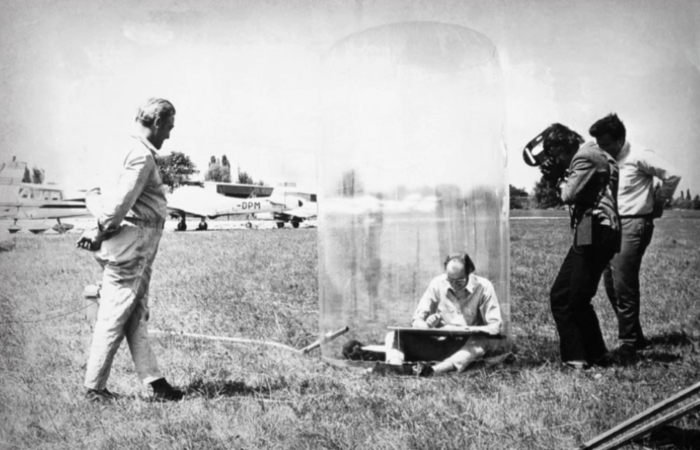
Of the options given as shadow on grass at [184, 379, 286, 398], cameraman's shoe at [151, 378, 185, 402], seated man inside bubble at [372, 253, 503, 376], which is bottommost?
shadow on grass at [184, 379, 286, 398]

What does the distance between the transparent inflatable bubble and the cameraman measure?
27 centimetres

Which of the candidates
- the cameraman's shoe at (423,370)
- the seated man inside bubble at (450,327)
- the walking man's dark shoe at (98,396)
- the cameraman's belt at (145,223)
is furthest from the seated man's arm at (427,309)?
the walking man's dark shoe at (98,396)

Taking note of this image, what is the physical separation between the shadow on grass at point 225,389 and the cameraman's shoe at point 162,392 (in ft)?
0.33

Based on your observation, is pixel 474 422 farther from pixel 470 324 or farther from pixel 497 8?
pixel 497 8

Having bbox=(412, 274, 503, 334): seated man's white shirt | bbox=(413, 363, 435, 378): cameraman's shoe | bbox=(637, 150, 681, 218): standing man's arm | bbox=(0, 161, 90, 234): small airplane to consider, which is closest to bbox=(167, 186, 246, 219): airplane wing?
bbox=(0, 161, 90, 234): small airplane

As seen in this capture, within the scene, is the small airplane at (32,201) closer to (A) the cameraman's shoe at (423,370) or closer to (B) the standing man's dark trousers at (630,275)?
(A) the cameraman's shoe at (423,370)

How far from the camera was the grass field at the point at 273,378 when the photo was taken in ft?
6.96

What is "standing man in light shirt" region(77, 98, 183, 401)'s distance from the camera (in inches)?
88.8

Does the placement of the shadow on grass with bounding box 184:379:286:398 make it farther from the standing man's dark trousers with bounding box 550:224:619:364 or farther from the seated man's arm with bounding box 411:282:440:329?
the standing man's dark trousers with bounding box 550:224:619:364

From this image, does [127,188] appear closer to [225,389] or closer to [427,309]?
[225,389]

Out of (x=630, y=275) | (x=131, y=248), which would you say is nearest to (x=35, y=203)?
(x=131, y=248)

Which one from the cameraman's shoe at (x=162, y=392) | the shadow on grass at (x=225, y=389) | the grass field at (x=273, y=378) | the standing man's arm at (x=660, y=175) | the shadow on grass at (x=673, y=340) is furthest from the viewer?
the shadow on grass at (x=673, y=340)

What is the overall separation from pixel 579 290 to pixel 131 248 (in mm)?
1858

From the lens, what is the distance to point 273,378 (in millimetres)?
2654
